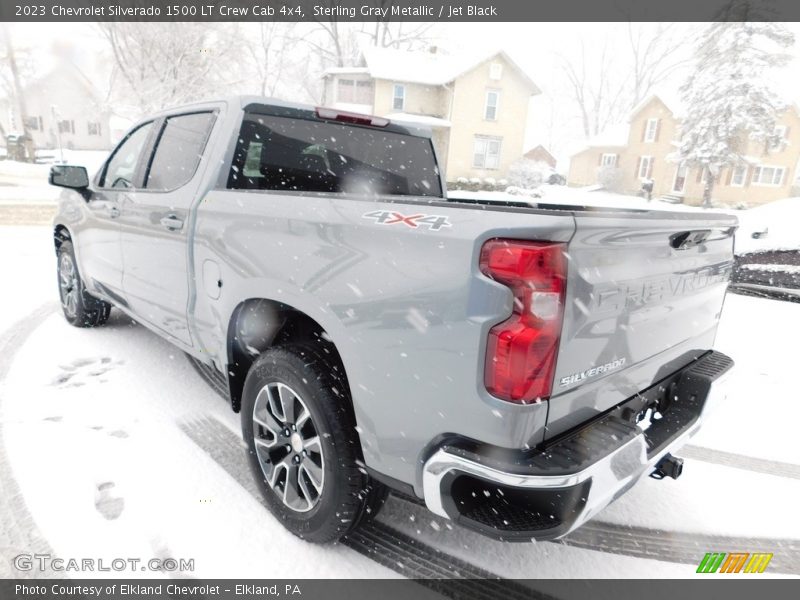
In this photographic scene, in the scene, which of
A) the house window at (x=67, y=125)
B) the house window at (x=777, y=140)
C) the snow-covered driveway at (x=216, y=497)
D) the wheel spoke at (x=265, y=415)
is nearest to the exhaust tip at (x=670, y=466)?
the snow-covered driveway at (x=216, y=497)

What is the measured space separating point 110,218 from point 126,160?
618 mm

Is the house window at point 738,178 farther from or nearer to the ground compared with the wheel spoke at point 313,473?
farther from the ground

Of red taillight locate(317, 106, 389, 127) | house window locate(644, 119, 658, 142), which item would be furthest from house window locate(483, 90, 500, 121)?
red taillight locate(317, 106, 389, 127)

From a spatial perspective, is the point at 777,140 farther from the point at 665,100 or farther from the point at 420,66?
the point at 420,66

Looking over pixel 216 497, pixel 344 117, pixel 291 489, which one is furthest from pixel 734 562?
pixel 344 117

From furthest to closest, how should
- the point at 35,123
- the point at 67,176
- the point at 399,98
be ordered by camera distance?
the point at 35,123
the point at 399,98
the point at 67,176

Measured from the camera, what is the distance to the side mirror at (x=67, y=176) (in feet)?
13.3

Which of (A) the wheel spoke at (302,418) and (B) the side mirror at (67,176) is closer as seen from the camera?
(A) the wheel spoke at (302,418)

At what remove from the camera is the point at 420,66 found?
3095cm

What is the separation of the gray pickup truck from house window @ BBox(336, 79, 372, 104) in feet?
99.4

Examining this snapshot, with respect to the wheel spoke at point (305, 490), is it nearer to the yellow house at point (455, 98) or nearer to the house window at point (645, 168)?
the yellow house at point (455, 98)

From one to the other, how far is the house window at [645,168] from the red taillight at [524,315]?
40.6 metres

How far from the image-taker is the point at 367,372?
6.30ft

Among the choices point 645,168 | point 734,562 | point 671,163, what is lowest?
A: point 734,562
